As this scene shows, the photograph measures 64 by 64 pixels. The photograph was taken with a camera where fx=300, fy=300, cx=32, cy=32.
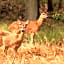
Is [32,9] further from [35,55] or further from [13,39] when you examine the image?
[13,39]

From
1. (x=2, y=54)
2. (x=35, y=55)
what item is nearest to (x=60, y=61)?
(x=35, y=55)

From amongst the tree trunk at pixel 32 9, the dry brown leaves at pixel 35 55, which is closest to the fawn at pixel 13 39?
the dry brown leaves at pixel 35 55

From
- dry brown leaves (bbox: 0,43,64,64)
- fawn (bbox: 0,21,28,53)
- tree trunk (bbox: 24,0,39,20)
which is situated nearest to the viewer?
fawn (bbox: 0,21,28,53)

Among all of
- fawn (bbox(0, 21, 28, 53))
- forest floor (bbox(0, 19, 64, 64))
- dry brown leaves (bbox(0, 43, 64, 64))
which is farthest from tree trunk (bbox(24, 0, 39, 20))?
fawn (bbox(0, 21, 28, 53))

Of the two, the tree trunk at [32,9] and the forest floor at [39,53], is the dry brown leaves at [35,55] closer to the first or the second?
the forest floor at [39,53]

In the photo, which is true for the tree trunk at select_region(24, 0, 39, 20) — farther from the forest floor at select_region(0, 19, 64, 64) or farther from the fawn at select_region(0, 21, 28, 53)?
the fawn at select_region(0, 21, 28, 53)

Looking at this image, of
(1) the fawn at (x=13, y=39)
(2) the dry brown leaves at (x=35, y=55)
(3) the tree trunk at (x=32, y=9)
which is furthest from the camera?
(3) the tree trunk at (x=32, y=9)

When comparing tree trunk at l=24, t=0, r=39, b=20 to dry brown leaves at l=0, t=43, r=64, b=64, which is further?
tree trunk at l=24, t=0, r=39, b=20

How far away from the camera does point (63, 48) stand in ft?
32.0

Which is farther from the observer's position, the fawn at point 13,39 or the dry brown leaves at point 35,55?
the dry brown leaves at point 35,55

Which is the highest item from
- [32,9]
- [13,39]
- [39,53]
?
[13,39]

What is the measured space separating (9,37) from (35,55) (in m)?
1.57

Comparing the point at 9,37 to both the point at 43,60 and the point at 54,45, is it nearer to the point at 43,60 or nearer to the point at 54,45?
the point at 43,60

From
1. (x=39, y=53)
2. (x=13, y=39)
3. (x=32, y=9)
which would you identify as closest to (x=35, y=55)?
(x=39, y=53)
